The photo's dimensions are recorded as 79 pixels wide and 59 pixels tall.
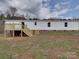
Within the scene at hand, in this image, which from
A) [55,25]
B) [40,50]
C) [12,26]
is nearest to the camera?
[40,50]

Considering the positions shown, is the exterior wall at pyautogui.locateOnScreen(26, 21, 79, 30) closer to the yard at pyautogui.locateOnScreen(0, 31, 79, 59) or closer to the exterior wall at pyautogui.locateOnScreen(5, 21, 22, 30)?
the exterior wall at pyautogui.locateOnScreen(5, 21, 22, 30)

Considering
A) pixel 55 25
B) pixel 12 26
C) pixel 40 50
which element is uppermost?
pixel 55 25

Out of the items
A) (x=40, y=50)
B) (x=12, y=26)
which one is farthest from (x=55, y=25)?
(x=40, y=50)

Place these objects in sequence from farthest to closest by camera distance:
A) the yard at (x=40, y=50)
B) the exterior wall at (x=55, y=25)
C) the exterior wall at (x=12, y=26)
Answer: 1. the exterior wall at (x=55, y=25)
2. the exterior wall at (x=12, y=26)
3. the yard at (x=40, y=50)

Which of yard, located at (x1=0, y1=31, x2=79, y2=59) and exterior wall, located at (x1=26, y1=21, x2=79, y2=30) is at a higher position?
exterior wall, located at (x1=26, y1=21, x2=79, y2=30)

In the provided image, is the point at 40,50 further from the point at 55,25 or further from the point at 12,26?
the point at 55,25

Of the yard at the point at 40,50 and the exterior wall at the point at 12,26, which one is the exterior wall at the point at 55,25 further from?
the yard at the point at 40,50

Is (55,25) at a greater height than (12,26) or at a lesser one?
greater

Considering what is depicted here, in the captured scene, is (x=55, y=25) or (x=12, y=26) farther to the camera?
(x=55, y=25)

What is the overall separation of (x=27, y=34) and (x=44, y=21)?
13.6 meters

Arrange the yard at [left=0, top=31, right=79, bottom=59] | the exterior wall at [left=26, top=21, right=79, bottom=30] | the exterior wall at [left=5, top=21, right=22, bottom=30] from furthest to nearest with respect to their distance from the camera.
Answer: the exterior wall at [left=26, top=21, right=79, bottom=30] → the exterior wall at [left=5, top=21, right=22, bottom=30] → the yard at [left=0, top=31, right=79, bottom=59]

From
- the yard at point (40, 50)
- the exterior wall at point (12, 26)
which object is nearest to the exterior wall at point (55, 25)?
the exterior wall at point (12, 26)

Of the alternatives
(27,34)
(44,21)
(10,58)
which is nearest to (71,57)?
(10,58)

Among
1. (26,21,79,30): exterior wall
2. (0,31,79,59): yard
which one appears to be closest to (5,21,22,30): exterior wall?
(0,31,79,59): yard
